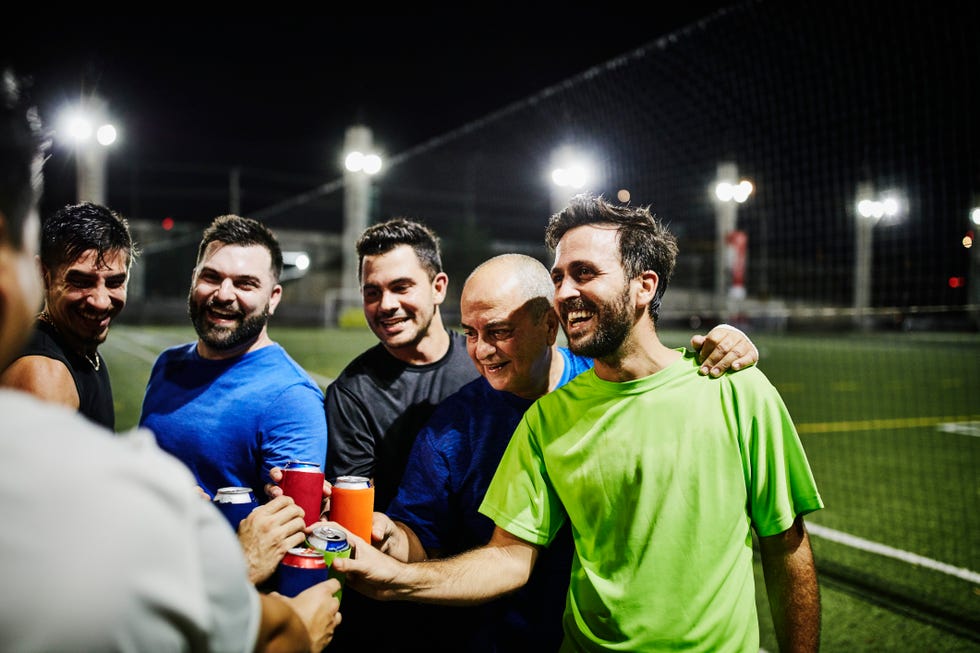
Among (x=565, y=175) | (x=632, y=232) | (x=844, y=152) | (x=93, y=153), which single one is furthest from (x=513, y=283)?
(x=93, y=153)

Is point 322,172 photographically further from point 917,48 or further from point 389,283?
point 389,283

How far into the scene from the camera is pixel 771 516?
5.73 ft

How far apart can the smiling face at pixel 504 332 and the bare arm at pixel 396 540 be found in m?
0.54

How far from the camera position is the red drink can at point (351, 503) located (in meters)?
1.64

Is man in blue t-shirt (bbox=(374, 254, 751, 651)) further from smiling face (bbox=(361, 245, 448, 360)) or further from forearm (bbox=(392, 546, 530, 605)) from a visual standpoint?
smiling face (bbox=(361, 245, 448, 360))

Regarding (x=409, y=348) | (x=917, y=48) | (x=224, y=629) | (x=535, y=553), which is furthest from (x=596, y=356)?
(x=917, y=48)

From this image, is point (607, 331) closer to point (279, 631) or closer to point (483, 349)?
point (483, 349)

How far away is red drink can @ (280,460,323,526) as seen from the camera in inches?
64.4

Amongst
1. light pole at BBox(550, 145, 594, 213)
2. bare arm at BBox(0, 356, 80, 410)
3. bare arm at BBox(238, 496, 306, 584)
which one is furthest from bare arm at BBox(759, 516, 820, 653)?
light pole at BBox(550, 145, 594, 213)

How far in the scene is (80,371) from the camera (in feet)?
7.95

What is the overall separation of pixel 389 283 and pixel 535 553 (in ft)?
4.17

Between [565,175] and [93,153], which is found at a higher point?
[93,153]

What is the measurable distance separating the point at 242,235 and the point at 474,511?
1.35 metres

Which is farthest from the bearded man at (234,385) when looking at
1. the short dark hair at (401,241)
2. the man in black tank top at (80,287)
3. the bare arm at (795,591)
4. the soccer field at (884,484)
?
the soccer field at (884,484)
